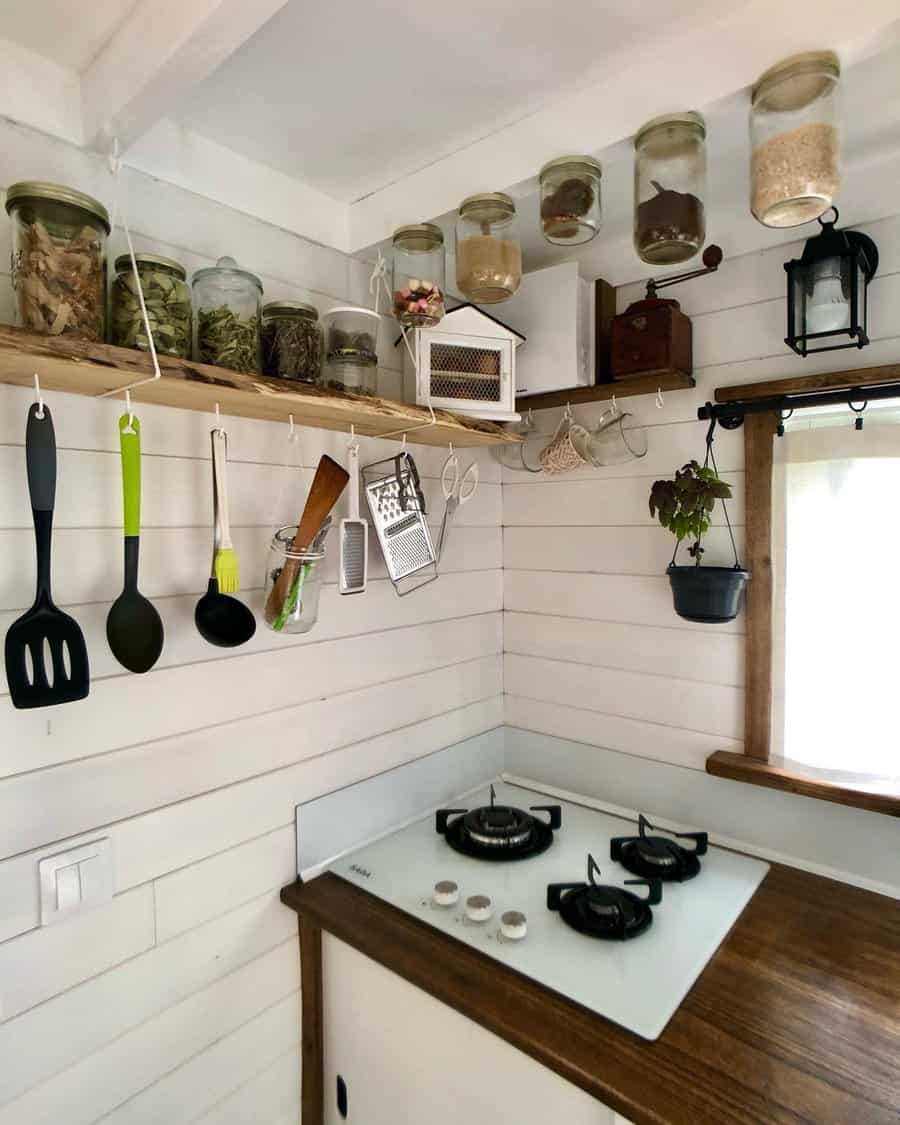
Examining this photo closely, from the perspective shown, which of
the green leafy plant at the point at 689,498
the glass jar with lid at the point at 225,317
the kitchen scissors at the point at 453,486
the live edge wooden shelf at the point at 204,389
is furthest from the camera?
the kitchen scissors at the point at 453,486

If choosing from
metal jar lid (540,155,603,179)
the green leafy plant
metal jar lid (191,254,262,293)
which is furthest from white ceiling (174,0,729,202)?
the green leafy plant

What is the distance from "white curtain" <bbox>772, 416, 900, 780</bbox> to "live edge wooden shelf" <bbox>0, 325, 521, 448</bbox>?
639 mm

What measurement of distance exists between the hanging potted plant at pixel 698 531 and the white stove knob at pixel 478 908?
26.8 inches

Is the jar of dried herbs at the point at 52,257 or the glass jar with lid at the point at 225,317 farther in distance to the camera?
the glass jar with lid at the point at 225,317

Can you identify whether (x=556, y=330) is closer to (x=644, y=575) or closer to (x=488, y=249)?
(x=488, y=249)

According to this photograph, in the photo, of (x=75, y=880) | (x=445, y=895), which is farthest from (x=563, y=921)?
(x=75, y=880)

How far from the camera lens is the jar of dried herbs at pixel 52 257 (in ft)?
2.74

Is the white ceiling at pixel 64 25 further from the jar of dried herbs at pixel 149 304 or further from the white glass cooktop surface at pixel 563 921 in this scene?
the white glass cooktop surface at pixel 563 921

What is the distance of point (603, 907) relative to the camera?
3.74 feet

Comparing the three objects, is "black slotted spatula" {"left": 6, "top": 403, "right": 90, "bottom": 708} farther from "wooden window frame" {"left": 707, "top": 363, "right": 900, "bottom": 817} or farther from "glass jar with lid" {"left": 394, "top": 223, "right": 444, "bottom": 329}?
"wooden window frame" {"left": 707, "top": 363, "right": 900, "bottom": 817}

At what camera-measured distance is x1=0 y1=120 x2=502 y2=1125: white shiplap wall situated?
0.96m

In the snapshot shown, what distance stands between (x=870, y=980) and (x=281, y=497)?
1.27 meters

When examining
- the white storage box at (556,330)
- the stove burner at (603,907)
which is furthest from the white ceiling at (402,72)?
the stove burner at (603,907)

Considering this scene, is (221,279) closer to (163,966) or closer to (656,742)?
(163,966)
